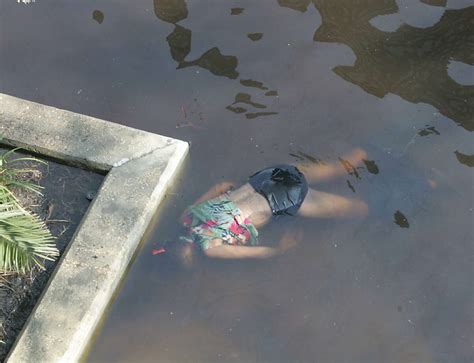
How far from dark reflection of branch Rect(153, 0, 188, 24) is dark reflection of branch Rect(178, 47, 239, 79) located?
63 cm

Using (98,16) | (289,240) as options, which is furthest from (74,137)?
(289,240)

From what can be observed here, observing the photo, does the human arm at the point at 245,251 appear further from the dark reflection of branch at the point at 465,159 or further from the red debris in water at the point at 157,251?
the dark reflection of branch at the point at 465,159

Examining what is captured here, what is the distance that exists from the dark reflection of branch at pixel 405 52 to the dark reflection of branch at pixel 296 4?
0.12m

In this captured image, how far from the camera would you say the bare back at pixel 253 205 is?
4719 millimetres

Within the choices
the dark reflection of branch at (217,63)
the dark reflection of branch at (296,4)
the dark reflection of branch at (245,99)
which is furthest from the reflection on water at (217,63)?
the dark reflection of branch at (296,4)

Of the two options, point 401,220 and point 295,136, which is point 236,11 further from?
point 401,220

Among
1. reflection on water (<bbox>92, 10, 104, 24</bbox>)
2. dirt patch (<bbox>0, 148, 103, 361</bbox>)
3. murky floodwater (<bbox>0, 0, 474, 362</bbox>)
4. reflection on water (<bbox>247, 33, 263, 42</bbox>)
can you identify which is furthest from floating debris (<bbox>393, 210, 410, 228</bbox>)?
reflection on water (<bbox>92, 10, 104, 24</bbox>)

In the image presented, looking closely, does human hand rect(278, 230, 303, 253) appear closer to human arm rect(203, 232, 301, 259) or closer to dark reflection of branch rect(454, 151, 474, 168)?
human arm rect(203, 232, 301, 259)

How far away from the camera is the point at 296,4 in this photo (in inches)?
249

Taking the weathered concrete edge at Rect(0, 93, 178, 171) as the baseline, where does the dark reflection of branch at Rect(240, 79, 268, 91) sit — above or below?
below

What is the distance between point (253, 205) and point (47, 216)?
172cm

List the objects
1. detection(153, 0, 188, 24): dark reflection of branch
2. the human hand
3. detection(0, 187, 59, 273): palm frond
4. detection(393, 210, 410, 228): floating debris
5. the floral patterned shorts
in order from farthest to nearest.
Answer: detection(153, 0, 188, 24): dark reflection of branch
detection(393, 210, 410, 228): floating debris
the human hand
the floral patterned shorts
detection(0, 187, 59, 273): palm frond

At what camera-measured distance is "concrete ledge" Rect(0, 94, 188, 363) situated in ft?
13.2

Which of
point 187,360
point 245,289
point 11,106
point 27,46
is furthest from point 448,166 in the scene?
point 27,46
